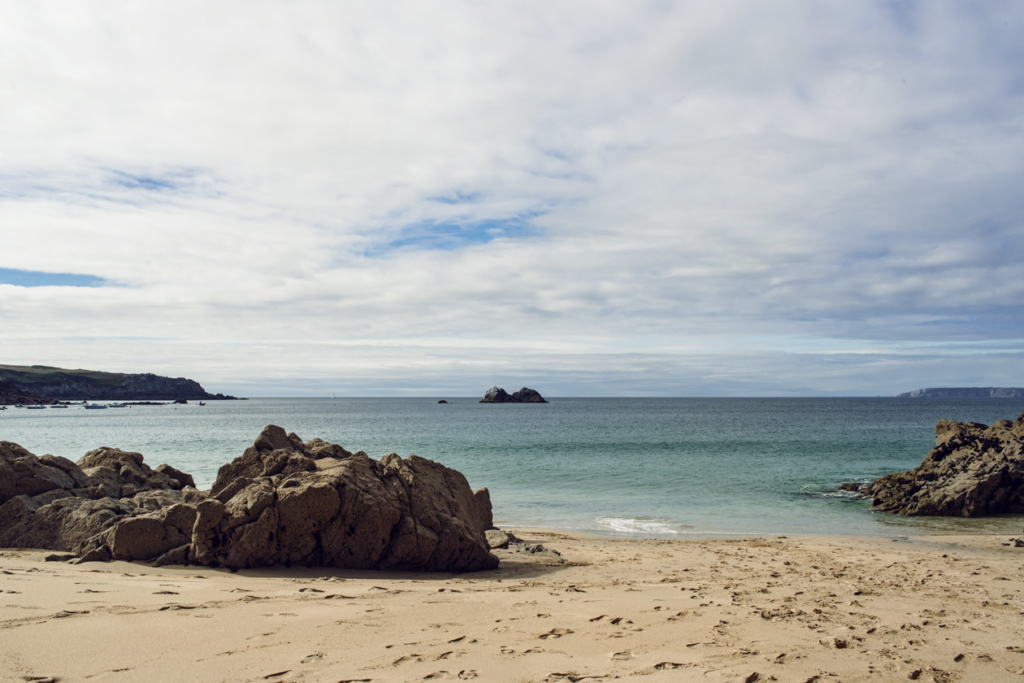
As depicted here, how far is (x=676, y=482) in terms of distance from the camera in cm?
2227

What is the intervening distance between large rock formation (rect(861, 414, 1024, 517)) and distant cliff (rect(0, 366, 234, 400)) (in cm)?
15520

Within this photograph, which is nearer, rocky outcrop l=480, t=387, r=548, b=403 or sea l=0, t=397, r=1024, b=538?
sea l=0, t=397, r=1024, b=538

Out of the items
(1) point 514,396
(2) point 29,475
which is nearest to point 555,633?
(2) point 29,475

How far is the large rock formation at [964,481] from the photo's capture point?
1659 cm

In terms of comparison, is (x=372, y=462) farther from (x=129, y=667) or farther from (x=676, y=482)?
(x=676, y=482)

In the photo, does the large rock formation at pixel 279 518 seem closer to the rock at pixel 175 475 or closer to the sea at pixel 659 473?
the rock at pixel 175 475

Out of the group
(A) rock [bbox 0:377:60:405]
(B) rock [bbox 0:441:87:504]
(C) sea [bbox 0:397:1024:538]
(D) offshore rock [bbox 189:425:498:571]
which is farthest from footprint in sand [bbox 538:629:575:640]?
(A) rock [bbox 0:377:60:405]

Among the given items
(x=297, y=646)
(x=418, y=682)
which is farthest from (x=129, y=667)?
(x=418, y=682)

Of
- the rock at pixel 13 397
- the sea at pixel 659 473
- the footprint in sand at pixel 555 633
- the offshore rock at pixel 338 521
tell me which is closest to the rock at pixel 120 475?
the offshore rock at pixel 338 521

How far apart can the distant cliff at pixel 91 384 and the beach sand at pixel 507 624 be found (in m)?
153

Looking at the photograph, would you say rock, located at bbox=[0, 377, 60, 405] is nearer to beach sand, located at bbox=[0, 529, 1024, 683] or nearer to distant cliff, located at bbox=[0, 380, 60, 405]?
distant cliff, located at bbox=[0, 380, 60, 405]

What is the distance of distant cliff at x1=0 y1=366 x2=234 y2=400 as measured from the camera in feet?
441

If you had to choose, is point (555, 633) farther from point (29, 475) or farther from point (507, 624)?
point (29, 475)

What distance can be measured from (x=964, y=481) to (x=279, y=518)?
18587mm
